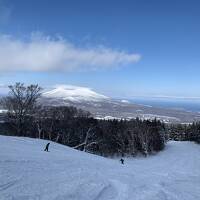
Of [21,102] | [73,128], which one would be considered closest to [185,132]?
[73,128]

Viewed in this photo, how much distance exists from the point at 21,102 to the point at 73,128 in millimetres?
15313

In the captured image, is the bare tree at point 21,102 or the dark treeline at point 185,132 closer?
the bare tree at point 21,102

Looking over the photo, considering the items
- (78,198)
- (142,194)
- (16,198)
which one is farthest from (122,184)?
(16,198)

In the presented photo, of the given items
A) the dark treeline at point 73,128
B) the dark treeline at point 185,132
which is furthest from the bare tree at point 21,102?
the dark treeline at point 185,132

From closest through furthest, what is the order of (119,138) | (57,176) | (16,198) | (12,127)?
1. (16,198)
2. (57,176)
3. (12,127)
4. (119,138)

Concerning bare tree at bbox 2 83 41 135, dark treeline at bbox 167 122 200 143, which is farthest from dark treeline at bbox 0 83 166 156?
dark treeline at bbox 167 122 200 143

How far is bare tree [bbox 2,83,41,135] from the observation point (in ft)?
154

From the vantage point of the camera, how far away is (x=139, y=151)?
67.8m

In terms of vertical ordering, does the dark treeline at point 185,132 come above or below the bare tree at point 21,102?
below

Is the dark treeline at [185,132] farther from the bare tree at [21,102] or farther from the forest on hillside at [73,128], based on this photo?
the bare tree at [21,102]

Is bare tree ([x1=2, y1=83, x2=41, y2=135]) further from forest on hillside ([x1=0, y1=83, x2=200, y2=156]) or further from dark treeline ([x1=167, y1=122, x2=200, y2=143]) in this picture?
dark treeline ([x1=167, y1=122, x2=200, y2=143])

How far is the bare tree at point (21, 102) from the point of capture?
154 ft

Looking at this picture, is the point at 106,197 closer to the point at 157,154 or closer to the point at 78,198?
the point at 78,198

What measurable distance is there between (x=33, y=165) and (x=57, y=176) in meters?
3.03
